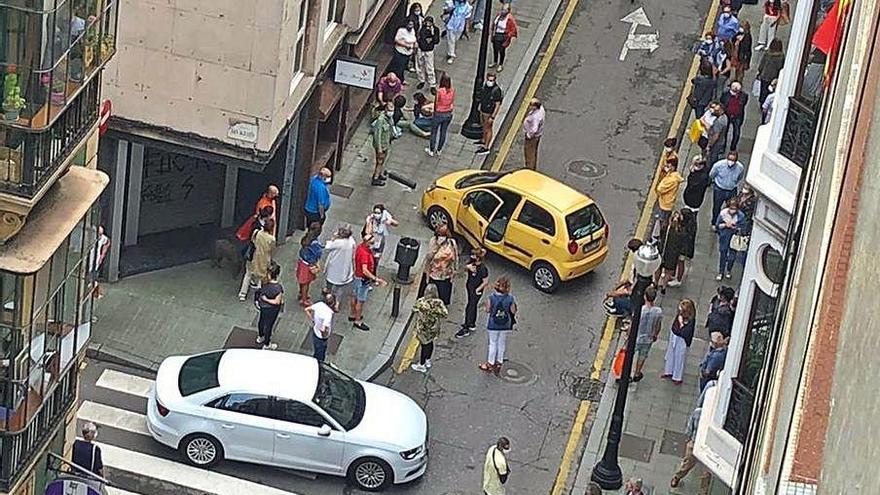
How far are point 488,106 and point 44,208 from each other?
1630 centimetres

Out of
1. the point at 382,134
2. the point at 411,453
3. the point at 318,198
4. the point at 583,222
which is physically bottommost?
the point at 411,453

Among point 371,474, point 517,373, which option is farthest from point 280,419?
point 517,373

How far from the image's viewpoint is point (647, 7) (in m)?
38.0

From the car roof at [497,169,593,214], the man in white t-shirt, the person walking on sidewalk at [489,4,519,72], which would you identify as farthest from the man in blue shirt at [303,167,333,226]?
the person walking on sidewalk at [489,4,519,72]

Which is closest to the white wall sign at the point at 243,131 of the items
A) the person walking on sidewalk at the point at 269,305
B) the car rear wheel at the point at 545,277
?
the person walking on sidewalk at the point at 269,305

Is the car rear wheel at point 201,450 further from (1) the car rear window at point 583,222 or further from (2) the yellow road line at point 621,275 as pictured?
(1) the car rear window at point 583,222

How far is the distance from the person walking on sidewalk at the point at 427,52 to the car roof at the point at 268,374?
438 inches

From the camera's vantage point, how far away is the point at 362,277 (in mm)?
26484

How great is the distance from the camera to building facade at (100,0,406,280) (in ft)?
82.8

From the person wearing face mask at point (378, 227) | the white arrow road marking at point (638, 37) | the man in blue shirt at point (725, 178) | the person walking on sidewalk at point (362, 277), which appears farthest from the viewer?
the white arrow road marking at point (638, 37)

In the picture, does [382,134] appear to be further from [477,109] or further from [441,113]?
[477,109]

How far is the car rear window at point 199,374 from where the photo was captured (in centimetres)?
2264

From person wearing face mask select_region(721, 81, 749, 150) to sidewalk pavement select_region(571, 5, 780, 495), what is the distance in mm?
2850

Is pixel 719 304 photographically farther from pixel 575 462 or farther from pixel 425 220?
pixel 425 220
